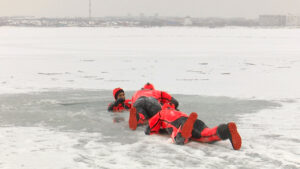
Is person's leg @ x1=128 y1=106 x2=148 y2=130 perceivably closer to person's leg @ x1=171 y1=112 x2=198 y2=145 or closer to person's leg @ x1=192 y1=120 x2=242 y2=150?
person's leg @ x1=171 y1=112 x2=198 y2=145

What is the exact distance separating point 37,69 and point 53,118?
845 centimetres

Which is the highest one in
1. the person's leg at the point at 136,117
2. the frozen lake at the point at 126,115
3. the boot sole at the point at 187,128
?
the boot sole at the point at 187,128

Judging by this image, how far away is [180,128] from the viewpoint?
554 cm

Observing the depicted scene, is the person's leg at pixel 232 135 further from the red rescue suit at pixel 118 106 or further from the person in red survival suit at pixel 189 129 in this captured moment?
the red rescue suit at pixel 118 106

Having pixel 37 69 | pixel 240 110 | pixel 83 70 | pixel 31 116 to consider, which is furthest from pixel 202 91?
pixel 37 69

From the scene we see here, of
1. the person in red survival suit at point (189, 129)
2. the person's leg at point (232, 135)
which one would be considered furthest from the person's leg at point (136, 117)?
the person's leg at point (232, 135)

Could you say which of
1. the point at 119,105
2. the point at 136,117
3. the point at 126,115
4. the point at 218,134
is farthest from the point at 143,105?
the point at 218,134

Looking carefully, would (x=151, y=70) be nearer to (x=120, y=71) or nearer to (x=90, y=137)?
(x=120, y=71)

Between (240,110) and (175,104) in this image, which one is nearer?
(175,104)

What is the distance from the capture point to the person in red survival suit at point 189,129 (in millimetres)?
5219

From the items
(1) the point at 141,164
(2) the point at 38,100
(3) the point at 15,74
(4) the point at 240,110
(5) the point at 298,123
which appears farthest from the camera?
(3) the point at 15,74

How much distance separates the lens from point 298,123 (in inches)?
274

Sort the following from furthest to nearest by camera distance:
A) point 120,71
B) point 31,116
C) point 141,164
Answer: point 120,71, point 31,116, point 141,164

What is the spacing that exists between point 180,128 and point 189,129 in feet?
0.61
